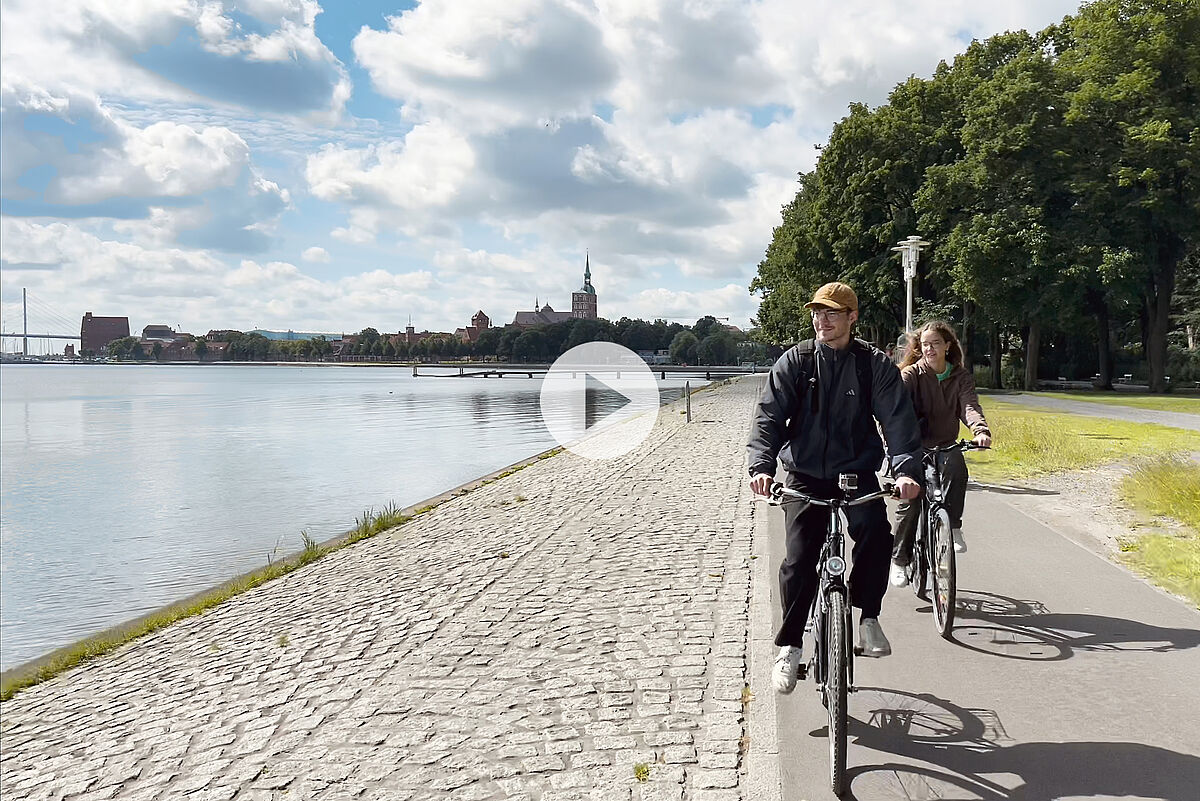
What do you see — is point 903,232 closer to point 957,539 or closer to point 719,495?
point 719,495

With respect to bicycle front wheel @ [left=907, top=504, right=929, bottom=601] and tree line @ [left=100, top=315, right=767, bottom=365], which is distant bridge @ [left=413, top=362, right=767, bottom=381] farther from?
bicycle front wheel @ [left=907, top=504, right=929, bottom=601]

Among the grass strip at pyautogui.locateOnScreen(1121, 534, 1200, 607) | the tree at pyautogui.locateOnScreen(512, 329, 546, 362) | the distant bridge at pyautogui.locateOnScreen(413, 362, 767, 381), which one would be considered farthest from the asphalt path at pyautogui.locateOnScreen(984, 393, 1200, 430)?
the tree at pyautogui.locateOnScreen(512, 329, 546, 362)

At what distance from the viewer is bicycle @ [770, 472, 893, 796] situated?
3703 millimetres

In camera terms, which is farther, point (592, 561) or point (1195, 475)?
point (1195, 475)

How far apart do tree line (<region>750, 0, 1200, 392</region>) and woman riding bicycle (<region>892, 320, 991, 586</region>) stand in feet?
90.3

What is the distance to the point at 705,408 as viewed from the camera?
122ft

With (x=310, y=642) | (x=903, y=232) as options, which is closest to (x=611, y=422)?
(x=903, y=232)

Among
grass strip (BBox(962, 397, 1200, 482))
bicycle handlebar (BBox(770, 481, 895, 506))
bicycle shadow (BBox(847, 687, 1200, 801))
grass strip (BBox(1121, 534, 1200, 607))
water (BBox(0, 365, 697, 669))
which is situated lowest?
water (BBox(0, 365, 697, 669))

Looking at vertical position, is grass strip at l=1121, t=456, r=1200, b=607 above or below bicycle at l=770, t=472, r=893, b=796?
below

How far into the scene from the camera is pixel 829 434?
160 inches

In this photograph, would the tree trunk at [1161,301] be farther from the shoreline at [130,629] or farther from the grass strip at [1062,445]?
the shoreline at [130,629]

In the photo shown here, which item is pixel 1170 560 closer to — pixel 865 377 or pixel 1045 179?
pixel 865 377

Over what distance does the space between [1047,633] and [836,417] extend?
2628 millimetres

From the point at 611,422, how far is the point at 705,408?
Answer: 4.24 m
